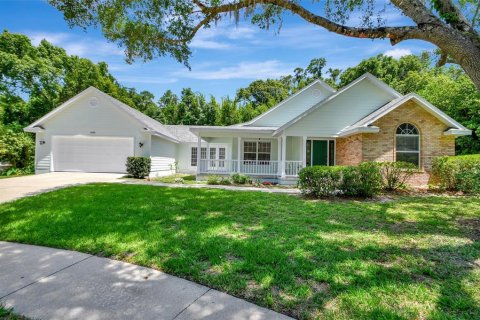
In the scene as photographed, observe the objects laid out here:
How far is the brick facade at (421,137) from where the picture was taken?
12422mm

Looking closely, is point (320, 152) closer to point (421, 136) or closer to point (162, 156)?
point (421, 136)

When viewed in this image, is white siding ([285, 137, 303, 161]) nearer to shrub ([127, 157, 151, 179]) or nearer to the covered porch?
the covered porch

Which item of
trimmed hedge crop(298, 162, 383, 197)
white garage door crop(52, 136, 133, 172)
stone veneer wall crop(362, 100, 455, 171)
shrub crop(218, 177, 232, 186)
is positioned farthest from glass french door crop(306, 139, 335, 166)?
white garage door crop(52, 136, 133, 172)

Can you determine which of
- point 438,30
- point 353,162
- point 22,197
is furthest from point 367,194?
point 22,197

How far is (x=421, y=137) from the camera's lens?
12.5m

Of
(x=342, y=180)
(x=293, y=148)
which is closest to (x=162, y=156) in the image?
(x=293, y=148)

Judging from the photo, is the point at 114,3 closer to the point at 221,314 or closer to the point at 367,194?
the point at 221,314

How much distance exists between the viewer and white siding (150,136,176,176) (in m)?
18.5

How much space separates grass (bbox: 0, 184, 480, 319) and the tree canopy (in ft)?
12.7

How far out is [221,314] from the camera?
259 centimetres

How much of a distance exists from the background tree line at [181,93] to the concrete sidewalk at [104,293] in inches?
527

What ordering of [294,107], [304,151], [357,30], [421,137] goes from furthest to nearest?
[294,107] < [304,151] < [421,137] < [357,30]

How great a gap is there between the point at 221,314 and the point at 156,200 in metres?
6.11

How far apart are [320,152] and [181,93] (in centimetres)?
3172
